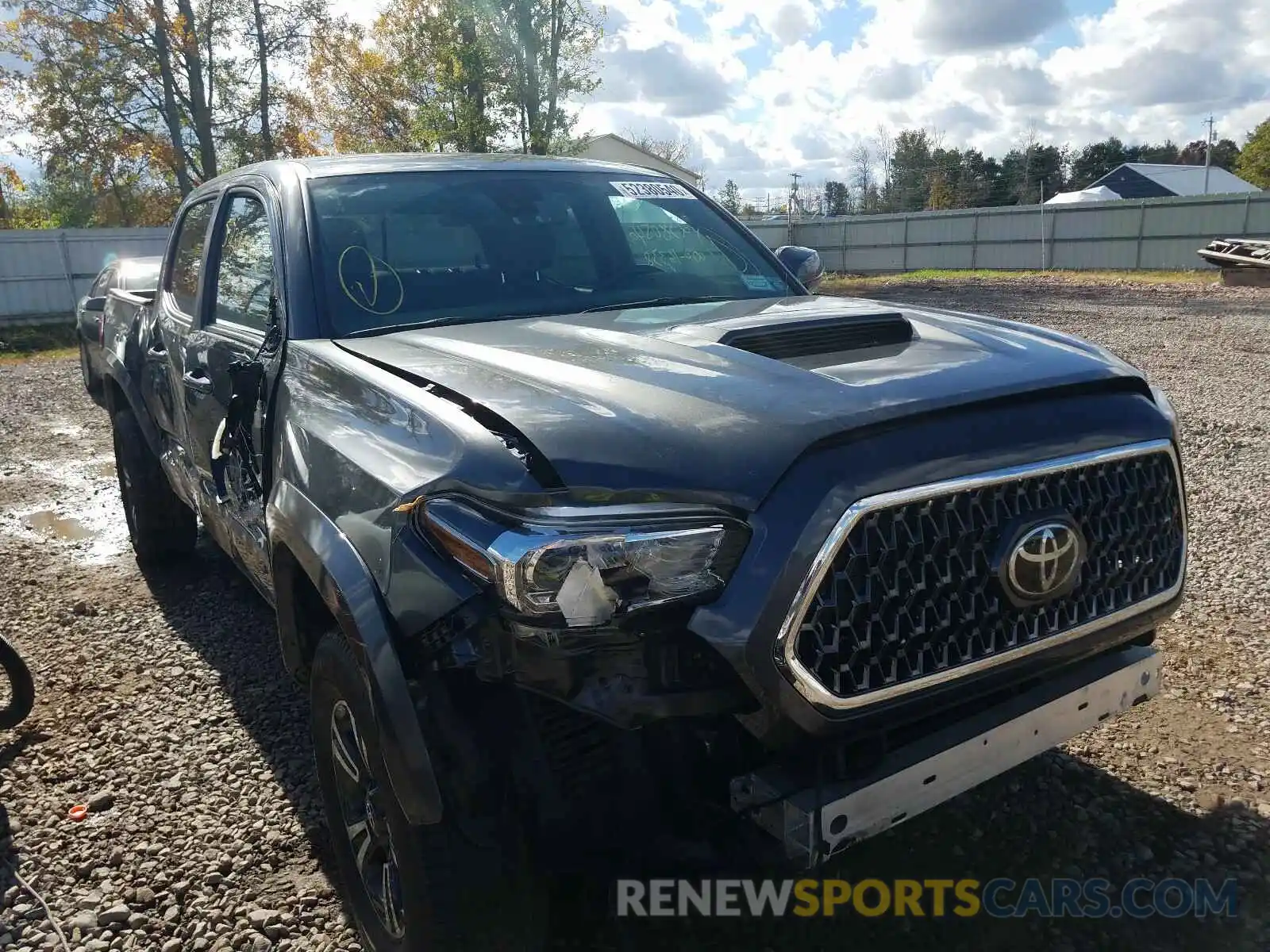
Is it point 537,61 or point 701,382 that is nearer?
point 701,382

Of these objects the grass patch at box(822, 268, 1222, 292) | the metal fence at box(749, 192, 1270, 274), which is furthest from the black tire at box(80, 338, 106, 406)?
the grass patch at box(822, 268, 1222, 292)

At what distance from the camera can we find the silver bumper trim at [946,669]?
66.6 inches

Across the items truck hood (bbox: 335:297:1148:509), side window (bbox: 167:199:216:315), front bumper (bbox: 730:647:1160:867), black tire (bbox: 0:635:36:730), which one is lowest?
black tire (bbox: 0:635:36:730)

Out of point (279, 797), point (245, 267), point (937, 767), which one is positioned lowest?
point (279, 797)

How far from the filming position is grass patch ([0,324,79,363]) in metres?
18.2

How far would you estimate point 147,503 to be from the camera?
4.95 m

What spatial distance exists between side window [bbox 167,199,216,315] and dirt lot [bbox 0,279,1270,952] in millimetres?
1460

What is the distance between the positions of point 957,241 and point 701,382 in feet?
98.4

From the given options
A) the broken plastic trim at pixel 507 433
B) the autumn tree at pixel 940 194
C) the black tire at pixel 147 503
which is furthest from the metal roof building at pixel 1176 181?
the broken plastic trim at pixel 507 433

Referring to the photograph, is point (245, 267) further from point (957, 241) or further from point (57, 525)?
point (957, 241)

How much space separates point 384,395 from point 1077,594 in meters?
1.52

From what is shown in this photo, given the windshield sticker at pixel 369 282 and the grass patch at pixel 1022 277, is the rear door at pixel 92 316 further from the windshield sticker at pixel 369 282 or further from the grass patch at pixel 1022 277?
the grass patch at pixel 1022 277

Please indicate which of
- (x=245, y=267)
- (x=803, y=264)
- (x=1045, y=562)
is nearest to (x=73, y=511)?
(x=245, y=267)

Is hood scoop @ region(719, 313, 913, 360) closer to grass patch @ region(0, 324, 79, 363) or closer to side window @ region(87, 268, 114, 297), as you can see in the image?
side window @ region(87, 268, 114, 297)
